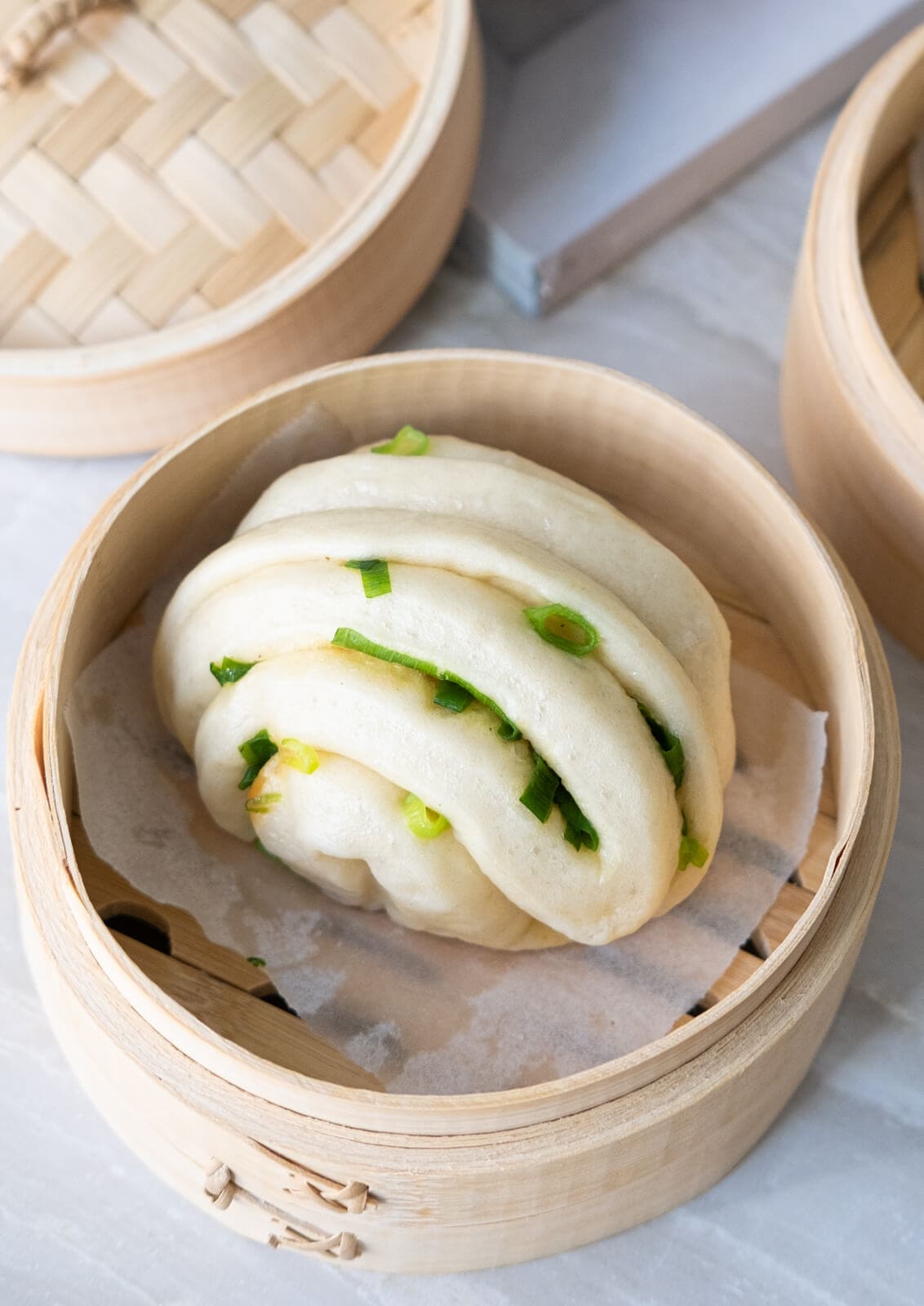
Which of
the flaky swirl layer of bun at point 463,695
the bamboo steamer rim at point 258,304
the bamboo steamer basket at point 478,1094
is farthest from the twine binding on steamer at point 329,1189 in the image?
the bamboo steamer rim at point 258,304

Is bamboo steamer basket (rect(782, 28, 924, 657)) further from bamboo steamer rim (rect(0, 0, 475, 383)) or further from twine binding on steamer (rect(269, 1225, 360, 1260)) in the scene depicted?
twine binding on steamer (rect(269, 1225, 360, 1260))

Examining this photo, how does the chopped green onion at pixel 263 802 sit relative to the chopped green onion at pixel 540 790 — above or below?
above

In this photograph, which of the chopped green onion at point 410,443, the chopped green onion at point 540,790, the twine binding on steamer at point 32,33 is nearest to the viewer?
the chopped green onion at point 540,790

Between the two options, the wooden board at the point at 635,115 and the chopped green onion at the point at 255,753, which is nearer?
the chopped green onion at the point at 255,753

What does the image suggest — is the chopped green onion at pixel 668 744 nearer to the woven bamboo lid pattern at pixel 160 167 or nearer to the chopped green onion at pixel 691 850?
the chopped green onion at pixel 691 850

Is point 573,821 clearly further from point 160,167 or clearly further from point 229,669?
point 160,167

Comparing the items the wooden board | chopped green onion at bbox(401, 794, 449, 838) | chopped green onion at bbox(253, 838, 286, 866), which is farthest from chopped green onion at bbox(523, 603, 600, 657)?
the wooden board
